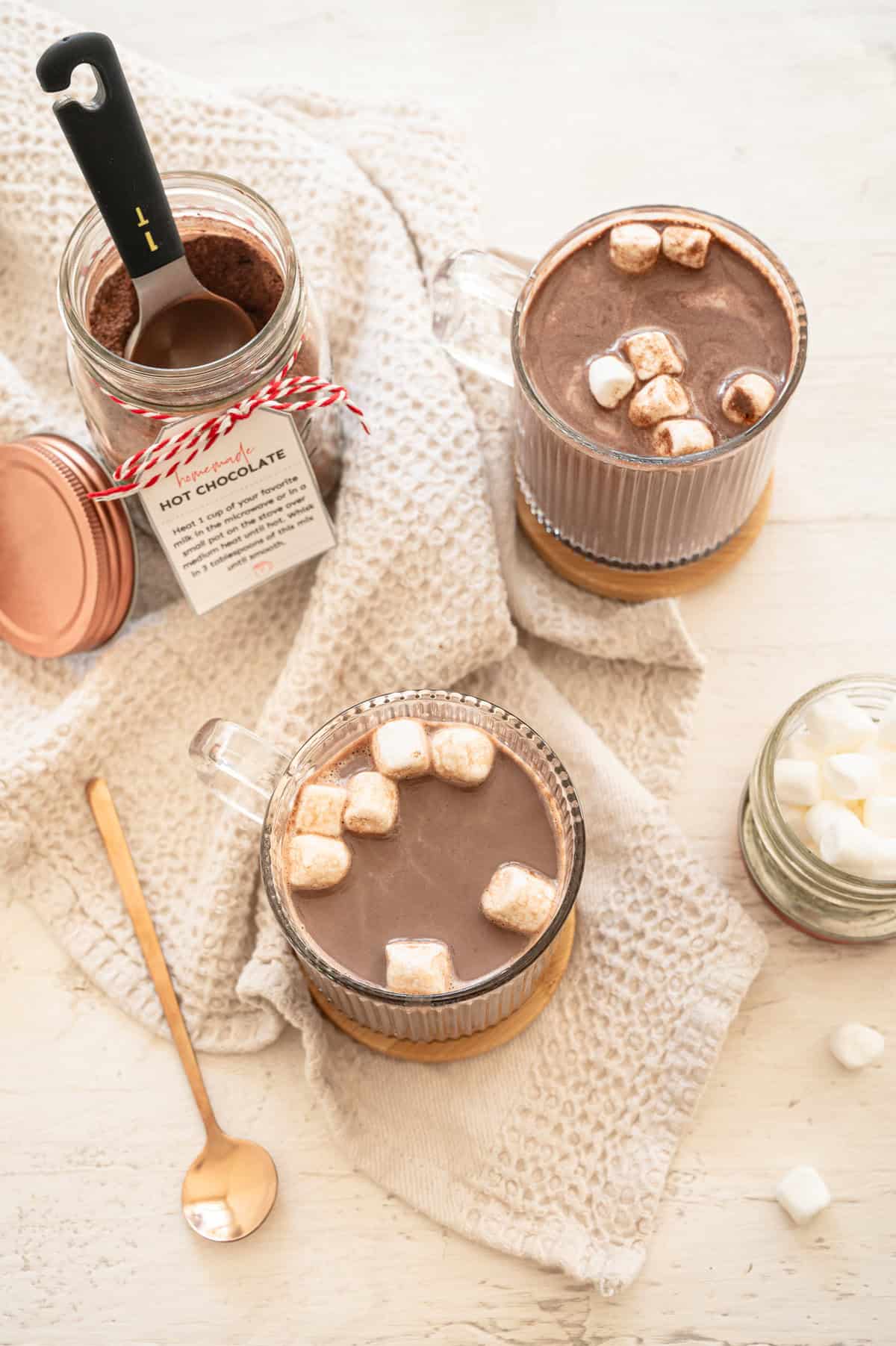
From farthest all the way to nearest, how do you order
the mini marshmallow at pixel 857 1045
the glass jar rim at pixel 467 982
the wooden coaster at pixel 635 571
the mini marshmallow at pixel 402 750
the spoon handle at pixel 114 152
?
1. the wooden coaster at pixel 635 571
2. the mini marshmallow at pixel 857 1045
3. the mini marshmallow at pixel 402 750
4. the glass jar rim at pixel 467 982
5. the spoon handle at pixel 114 152

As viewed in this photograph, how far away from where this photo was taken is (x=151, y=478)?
141 centimetres

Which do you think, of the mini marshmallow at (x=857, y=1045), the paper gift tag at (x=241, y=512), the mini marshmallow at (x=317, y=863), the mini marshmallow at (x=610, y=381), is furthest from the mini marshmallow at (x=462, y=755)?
the mini marshmallow at (x=857, y=1045)

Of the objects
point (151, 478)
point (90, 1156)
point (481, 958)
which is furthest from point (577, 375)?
point (90, 1156)

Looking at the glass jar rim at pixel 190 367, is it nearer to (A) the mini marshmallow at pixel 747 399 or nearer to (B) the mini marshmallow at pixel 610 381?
(B) the mini marshmallow at pixel 610 381

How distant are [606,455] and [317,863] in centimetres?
52

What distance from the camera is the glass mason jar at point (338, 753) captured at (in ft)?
4.37

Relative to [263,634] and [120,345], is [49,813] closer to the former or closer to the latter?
[263,634]

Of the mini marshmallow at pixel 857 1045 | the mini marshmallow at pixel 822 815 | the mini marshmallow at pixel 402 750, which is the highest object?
the mini marshmallow at pixel 402 750

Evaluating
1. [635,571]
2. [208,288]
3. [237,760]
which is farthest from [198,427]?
[635,571]

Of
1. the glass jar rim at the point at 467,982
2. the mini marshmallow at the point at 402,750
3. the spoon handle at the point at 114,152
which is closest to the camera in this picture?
the spoon handle at the point at 114,152

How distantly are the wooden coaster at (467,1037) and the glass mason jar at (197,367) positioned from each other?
627 millimetres

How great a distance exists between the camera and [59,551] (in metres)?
1.55

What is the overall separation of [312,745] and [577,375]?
1.65 ft

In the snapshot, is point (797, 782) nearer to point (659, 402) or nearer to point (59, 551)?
point (659, 402)
